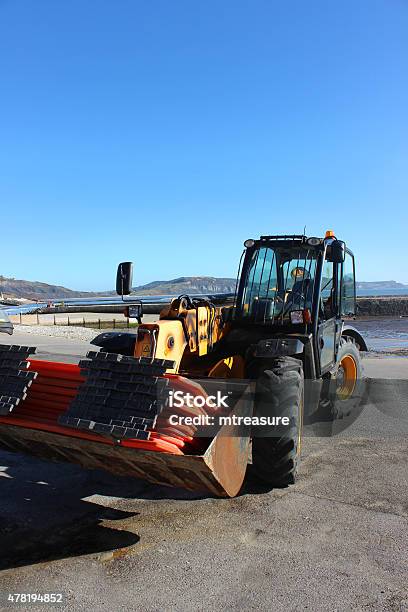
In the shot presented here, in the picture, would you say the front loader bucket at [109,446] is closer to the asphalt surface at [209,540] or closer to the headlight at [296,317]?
the asphalt surface at [209,540]

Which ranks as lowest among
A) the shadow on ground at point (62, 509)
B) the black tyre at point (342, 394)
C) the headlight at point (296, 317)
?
the shadow on ground at point (62, 509)

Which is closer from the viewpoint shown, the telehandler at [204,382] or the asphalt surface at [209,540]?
the asphalt surface at [209,540]

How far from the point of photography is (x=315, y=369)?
6191 mm

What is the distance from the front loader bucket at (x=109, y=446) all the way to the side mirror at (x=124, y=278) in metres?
0.99

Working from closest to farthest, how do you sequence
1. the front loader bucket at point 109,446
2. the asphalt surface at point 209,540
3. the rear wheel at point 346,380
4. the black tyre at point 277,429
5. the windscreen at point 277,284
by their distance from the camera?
the asphalt surface at point 209,540 < the front loader bucket at point 109,446 < the black tyre at point 277,429 < the windscreen at point 277,284 < the rear wheel at point 346,380

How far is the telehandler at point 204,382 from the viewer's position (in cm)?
391

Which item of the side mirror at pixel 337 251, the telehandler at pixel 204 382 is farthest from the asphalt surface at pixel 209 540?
the side mirror at pixel 337 251

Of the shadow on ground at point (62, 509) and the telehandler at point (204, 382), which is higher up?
the telehandler at point (204, 382)

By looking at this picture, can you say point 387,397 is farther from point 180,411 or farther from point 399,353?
point 399,353

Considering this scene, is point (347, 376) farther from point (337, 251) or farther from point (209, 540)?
point (209, 540)

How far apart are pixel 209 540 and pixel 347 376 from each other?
4.67m

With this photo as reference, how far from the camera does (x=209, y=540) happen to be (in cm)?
412

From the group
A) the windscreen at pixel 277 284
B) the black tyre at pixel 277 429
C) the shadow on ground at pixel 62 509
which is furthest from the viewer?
the windscreen at pixel 277 284

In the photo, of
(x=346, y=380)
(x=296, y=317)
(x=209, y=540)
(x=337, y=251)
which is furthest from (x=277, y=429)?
(x=346, y=380)
